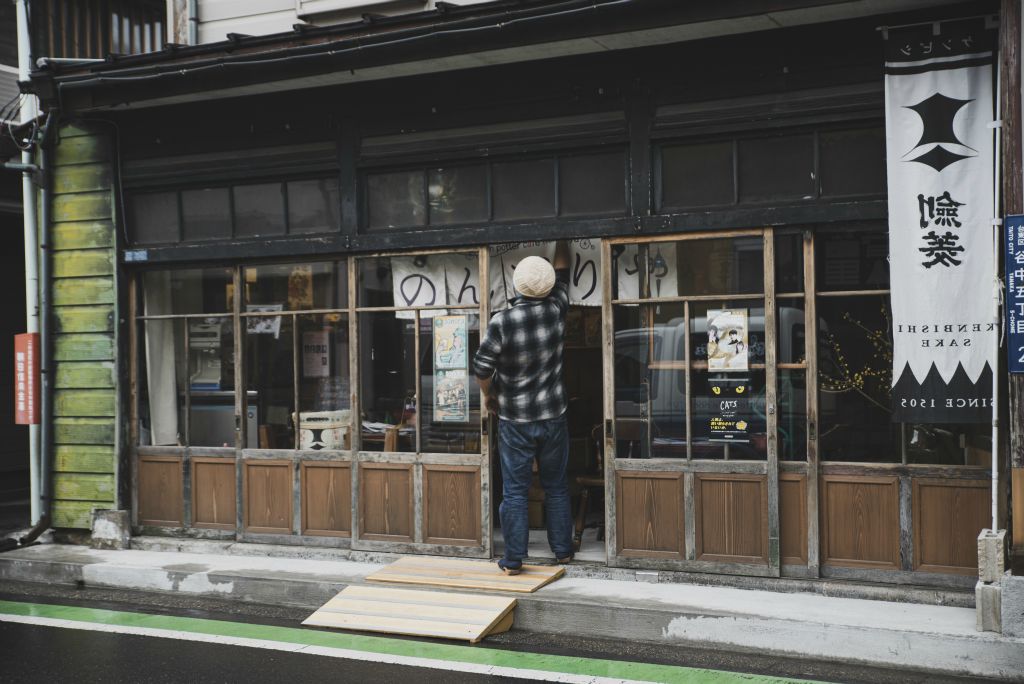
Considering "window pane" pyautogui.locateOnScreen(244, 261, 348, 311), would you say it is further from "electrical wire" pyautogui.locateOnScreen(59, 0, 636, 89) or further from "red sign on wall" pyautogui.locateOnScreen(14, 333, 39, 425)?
"red sign on wall" pyautogui.locateOnScreen(14, 333, 39, 425)

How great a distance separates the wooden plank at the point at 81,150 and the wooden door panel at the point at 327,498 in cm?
381

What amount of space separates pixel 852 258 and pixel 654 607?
2.97 m

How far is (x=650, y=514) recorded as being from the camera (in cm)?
800

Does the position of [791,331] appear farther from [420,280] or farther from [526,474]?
[420,280]

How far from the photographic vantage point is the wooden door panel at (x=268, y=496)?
30.7 ft

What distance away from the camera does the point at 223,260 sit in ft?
31.7

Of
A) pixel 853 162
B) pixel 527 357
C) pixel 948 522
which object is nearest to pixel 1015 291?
pixel 853 162

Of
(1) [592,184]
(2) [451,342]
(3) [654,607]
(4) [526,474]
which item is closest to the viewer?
(3) [654,607]

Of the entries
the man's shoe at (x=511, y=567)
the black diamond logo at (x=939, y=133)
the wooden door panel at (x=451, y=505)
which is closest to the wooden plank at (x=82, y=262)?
the wooden door panel at (x=451, y=505)

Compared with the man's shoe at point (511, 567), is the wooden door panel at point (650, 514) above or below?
above

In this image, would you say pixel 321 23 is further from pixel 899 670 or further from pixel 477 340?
pixel 899 670

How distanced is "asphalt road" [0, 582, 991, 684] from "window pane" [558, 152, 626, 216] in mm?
3440

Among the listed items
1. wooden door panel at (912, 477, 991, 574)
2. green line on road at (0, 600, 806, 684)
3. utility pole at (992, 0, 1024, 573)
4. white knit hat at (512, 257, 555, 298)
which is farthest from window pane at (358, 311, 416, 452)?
utility pole at (992, 0, 1024, 573)

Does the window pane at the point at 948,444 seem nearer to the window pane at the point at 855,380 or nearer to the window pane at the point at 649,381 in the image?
the window pane at the point at 855,380
